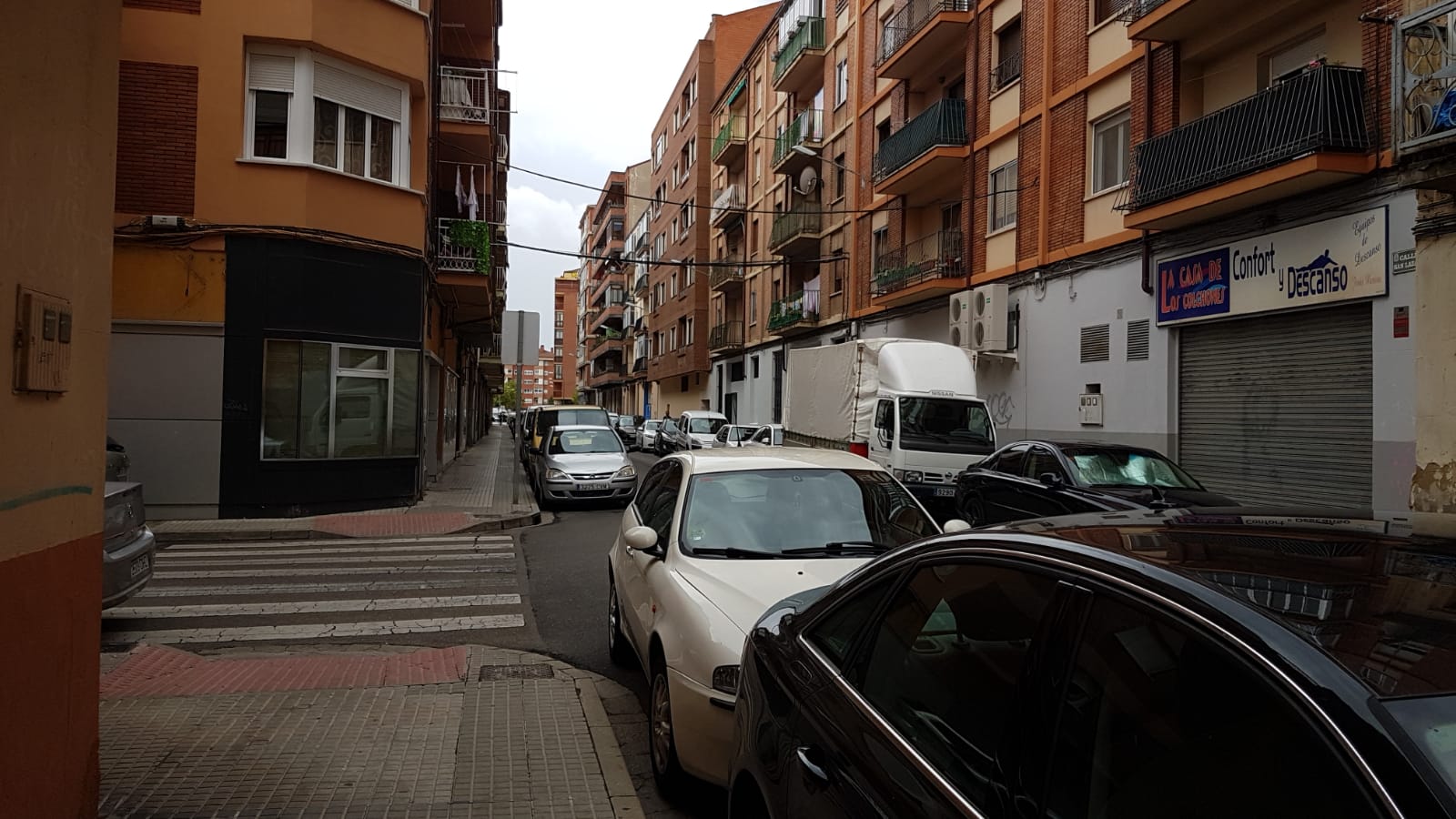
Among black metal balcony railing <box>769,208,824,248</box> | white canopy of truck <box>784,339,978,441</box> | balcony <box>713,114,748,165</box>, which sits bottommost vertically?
white canopy of truck <box>784,339,978,441</box>

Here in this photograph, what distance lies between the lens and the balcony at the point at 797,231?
3109cm

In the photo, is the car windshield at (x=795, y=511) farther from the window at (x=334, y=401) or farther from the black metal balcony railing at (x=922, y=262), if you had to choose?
the black metal balcony railing at (x=922, y=262)

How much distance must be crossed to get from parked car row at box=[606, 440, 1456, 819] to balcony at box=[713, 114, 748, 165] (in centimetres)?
3858

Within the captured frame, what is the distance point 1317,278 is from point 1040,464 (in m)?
4.75

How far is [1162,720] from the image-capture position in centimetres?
155

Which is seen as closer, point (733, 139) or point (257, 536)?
point (257, 536)

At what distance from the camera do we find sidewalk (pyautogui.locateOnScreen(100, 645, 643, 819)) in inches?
157

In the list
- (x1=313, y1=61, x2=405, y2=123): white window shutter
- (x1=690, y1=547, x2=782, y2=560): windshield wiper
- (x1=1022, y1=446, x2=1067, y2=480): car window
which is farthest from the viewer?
(x1=313, y1=61, x2=405, y2=123): white window shutter

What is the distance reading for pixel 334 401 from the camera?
1475cm

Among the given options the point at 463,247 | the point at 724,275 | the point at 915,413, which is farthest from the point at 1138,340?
the point at 724,275

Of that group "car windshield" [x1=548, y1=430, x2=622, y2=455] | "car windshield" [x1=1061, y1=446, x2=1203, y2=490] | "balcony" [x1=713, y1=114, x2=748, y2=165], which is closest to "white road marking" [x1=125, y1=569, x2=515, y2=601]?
"car windshield" [x1=1061, y1=446, x2=1203, y2=490]

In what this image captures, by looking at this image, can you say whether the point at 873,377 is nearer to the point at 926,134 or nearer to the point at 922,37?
the point at 926,134

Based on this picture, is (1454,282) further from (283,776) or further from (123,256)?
(123,256)

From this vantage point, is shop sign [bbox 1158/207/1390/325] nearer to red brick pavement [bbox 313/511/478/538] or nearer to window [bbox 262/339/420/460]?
red brick pavement [bbox 313/511/478/538]
